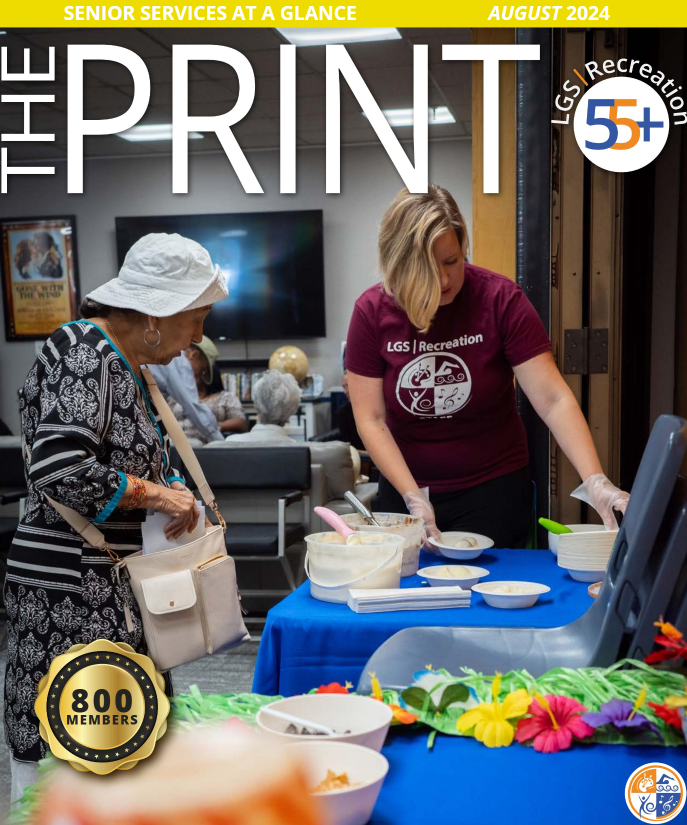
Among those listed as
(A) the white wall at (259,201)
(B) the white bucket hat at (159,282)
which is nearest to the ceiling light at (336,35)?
(A) the white wall at (259,201)

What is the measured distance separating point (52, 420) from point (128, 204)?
7153 millimetres

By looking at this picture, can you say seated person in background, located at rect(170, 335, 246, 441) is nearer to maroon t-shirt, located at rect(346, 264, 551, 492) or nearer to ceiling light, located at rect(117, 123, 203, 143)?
maroon t-shirt, located at rect(346, 264, 551, 492)

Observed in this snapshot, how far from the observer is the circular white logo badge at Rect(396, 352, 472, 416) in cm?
193

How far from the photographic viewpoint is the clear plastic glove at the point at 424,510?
179 cm

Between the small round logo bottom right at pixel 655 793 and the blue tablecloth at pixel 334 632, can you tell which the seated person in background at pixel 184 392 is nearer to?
the blue tablecloth at pixel 334 632

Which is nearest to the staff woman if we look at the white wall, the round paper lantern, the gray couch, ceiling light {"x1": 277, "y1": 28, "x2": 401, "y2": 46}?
the gray couch

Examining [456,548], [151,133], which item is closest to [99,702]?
[456,548]

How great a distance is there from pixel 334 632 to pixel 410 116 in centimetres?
640

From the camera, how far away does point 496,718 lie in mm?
851

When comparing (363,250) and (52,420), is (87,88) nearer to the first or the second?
(363,250)

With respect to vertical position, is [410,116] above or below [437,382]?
above

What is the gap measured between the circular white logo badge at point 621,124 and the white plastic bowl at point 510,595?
1.33 metres

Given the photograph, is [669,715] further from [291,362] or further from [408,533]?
[291,362]
